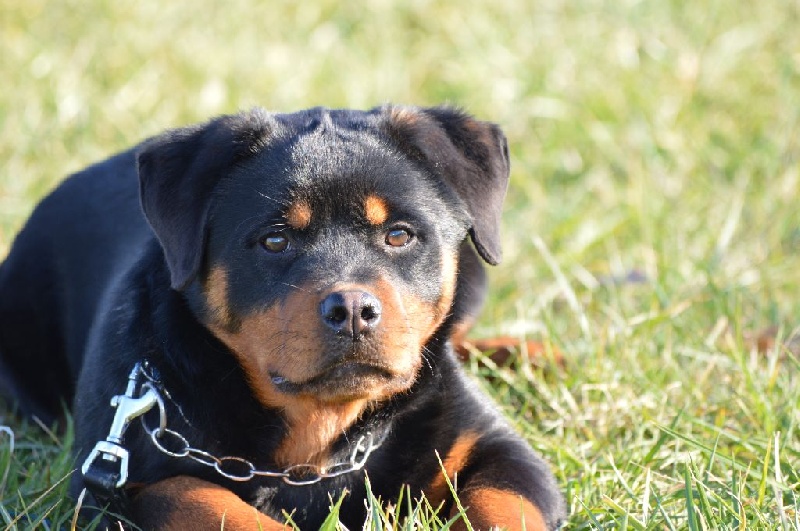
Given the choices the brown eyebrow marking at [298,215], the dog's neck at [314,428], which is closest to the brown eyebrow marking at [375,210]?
the brown eyebrow marking at [298,215]

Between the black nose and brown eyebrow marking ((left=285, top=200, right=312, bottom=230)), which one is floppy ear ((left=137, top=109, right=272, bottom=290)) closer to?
brown eyebrow marking ((left=285, top=200, right=312, bottom=230))

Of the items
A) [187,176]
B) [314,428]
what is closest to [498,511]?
[314,428]

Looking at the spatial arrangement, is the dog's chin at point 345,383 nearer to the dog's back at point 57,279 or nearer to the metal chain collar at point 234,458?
the metal chain collar at point 234,458

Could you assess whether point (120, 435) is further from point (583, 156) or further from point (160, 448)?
point (583, 156)

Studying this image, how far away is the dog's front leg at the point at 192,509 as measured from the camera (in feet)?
9.11

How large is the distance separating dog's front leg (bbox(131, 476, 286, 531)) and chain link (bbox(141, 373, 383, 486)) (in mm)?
74

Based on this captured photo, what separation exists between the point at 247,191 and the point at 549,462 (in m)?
1.38

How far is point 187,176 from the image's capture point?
3.12 metres

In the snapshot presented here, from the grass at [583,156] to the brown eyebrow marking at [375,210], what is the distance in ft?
2.77

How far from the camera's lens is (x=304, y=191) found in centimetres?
306

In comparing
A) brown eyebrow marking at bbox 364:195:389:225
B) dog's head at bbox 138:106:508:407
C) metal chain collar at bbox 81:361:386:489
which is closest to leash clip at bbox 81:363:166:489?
metal chain collar at bbox 81:361:386:489

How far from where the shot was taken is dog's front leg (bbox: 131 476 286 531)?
278cm

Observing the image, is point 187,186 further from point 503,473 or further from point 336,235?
point 503,473

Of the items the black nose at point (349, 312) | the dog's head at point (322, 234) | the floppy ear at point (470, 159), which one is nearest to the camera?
the black nose at point (349, 312)
